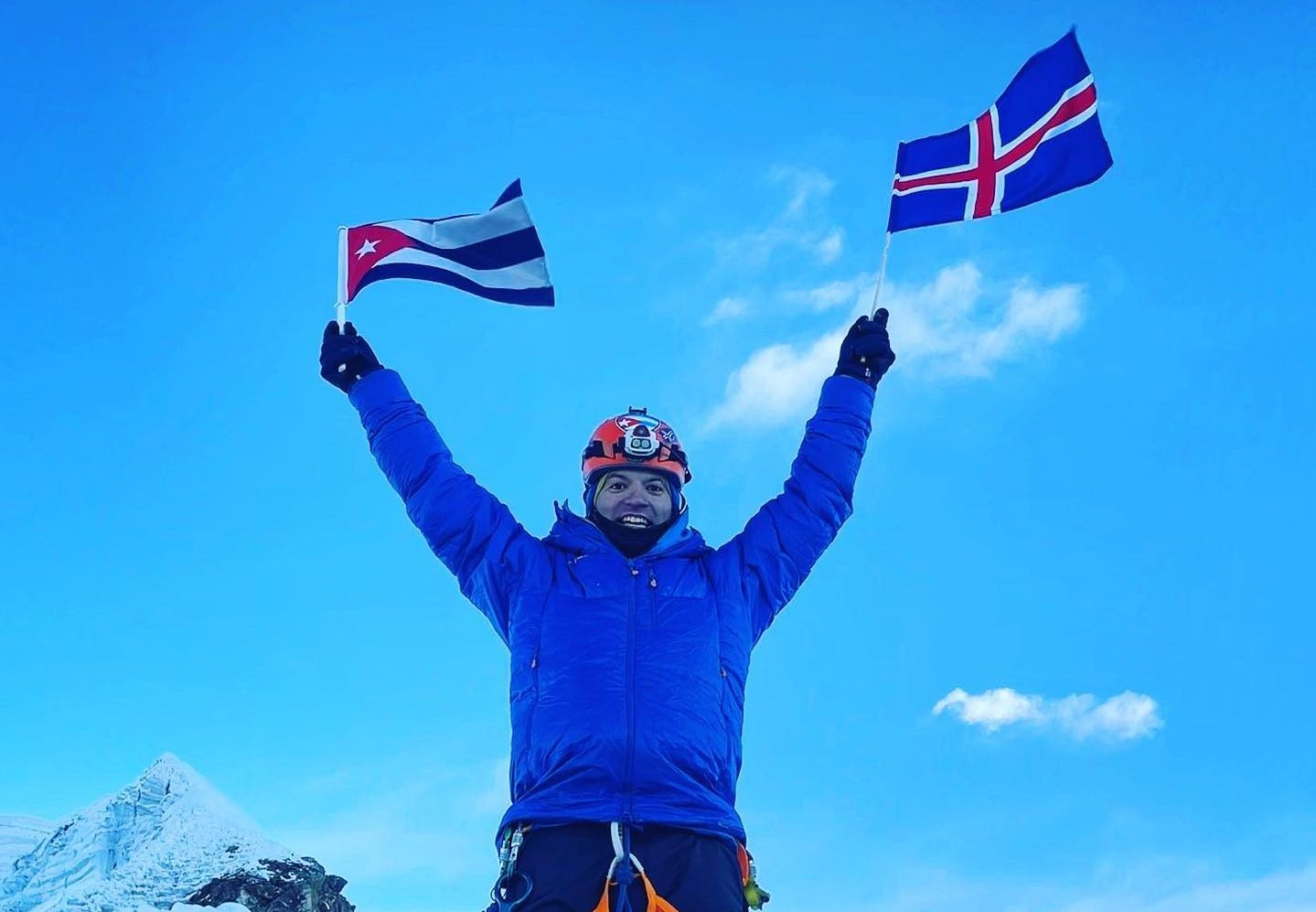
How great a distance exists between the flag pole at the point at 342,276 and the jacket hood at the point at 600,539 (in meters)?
2.68

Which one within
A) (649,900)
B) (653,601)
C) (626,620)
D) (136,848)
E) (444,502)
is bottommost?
(649,900)

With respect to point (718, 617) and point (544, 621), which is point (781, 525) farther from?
point (544, 621)

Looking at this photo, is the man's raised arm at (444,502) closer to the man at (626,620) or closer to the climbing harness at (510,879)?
the man at (626,620)

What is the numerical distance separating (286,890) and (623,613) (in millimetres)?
80328

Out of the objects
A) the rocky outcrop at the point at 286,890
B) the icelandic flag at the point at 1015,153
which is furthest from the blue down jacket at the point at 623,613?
the rocky outcrop at the point at 286,890

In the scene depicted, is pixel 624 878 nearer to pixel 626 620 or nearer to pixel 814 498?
pixel 626 620

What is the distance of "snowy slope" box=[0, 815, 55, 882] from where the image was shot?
120938 millimetres

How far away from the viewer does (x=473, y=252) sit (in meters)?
10.8

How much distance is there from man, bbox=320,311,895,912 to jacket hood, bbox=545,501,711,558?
1cm

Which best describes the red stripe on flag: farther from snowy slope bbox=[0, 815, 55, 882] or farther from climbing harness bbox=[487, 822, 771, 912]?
snowy slope bbox=[0, 815, 55, 882]

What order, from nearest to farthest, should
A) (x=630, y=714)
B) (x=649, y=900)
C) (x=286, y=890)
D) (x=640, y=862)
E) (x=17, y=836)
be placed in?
1. (x=649, y=900)
2. (x=640, y=862)
3. (x=630, y=714)
4. (x=286, y=890)
5. (x=17, y=836)

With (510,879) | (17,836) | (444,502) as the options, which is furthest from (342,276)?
(17,836)

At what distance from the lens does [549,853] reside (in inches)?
232

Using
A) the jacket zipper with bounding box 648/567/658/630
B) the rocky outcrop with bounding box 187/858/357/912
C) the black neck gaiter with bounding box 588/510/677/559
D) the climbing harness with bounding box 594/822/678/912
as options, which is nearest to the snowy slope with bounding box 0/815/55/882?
the rocky outcrop with bounding box 187/858/357/912
